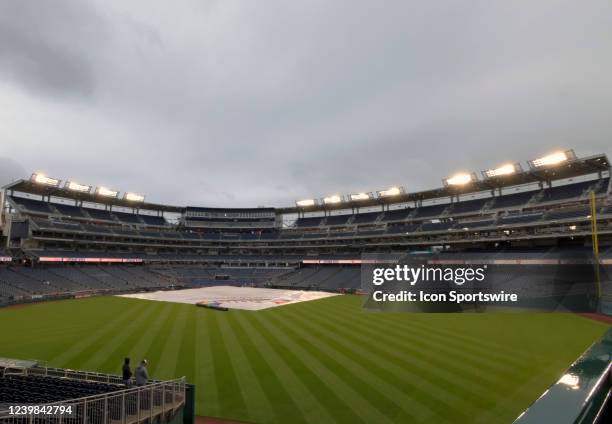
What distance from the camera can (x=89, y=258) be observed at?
2432 inches

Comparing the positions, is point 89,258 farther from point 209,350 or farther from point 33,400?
point 33,400

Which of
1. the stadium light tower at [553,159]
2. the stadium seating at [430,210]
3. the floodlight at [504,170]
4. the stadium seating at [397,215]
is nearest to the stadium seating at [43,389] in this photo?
the stadium light tower at [553,159]

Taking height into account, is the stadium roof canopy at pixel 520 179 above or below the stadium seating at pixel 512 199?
above

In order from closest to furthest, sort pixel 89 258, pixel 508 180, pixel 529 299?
pixel 529 299 < pixel 508 180 < pixel 89 258

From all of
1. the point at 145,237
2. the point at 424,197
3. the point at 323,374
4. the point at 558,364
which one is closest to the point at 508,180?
the point at 424,197

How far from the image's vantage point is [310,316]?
33.8 m

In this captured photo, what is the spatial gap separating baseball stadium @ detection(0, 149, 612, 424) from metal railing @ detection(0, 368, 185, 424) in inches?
2.2

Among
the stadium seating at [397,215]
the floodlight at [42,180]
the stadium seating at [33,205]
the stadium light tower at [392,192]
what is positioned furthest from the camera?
the stadium seating at [397,215]

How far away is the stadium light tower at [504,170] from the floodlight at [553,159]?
6.94 feet

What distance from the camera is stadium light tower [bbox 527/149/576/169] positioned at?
47.3 metres

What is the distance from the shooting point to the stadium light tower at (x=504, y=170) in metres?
53.2

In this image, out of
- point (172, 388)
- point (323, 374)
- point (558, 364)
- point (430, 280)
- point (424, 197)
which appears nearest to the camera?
point (172, 388)

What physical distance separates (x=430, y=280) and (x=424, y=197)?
99.8ft

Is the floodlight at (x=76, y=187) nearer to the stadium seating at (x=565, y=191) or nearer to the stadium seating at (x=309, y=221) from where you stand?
the stadium seating at (x=309, y=221)
